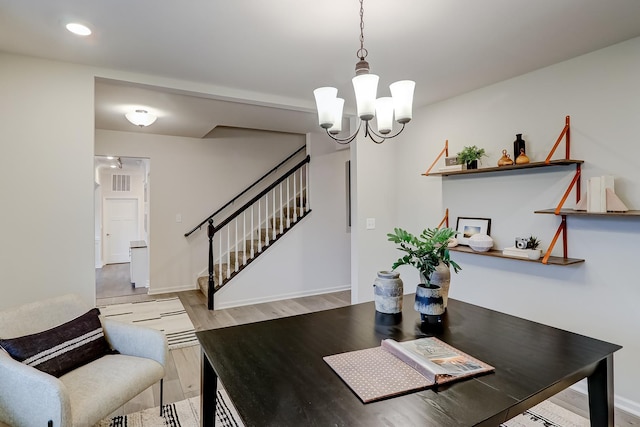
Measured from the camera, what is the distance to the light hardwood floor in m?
2.29

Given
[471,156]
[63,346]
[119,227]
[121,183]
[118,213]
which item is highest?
[121,183]

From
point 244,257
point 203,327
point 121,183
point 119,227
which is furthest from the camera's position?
point 119,227

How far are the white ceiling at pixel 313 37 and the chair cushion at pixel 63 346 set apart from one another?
1.75m

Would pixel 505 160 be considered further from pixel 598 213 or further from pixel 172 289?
pixel 172 289

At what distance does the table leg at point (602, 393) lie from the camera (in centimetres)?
142

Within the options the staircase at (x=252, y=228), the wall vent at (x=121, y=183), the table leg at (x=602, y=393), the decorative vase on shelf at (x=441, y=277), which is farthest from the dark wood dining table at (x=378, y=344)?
the wall vent at (x=121, y=183)

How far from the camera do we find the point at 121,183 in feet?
27.2

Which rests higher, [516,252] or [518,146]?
[518,146]

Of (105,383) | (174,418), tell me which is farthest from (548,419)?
(105,383)

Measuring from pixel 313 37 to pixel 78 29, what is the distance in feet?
4.66

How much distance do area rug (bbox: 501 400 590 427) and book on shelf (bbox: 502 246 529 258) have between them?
102 centimetres

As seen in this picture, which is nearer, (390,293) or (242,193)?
(390,293)

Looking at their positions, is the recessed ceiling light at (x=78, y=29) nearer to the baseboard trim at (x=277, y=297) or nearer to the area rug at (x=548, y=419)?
the baseboard trim at (x=277, y=297)

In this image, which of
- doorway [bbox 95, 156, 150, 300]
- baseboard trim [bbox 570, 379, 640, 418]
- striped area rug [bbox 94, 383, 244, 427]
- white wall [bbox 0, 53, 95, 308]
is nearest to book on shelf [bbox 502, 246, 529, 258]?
baseboard trim [bbox 570, 379, 640, 418]
